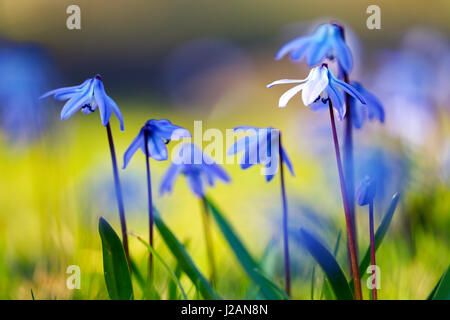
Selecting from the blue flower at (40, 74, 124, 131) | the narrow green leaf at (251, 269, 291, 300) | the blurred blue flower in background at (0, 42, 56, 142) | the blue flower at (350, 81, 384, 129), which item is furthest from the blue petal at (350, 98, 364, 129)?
the blurred blue flower in background at (0, 42, 56, 142)

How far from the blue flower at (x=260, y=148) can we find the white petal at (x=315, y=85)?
144 millimetres

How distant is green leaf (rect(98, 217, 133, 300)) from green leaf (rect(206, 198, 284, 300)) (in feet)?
0.70

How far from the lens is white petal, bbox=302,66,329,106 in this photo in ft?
2.53

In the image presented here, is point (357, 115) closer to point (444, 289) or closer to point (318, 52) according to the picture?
point (318, 52)

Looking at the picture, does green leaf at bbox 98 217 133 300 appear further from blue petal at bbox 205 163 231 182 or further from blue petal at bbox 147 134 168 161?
blue petal at bbox 205 163 231 182

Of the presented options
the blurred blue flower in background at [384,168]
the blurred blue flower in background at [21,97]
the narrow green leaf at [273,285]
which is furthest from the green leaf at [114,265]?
the blurred blue flower in background at [21,97]

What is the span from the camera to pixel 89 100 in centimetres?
85

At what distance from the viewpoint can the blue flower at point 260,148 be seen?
0.93m

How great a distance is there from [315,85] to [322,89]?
0.02 metres

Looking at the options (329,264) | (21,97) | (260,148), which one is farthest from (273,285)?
(21,97)

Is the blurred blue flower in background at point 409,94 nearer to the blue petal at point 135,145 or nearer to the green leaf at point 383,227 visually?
the green leaf at point 383,227
